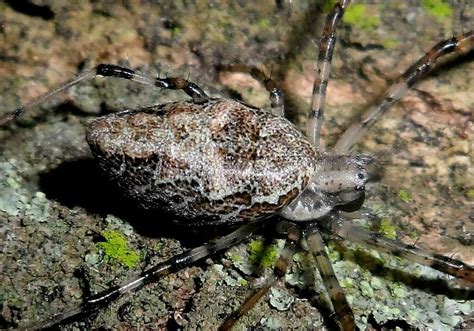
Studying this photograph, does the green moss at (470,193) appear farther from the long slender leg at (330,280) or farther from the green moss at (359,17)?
the green moss at (359,17)

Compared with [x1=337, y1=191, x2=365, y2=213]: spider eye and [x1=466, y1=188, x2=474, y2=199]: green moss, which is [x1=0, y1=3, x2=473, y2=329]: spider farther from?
[x1=466, y1=188, x2=474, y2=199]: green moss

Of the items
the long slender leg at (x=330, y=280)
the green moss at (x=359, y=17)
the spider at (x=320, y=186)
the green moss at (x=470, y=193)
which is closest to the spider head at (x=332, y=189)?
the spider at (x=320, y=186)

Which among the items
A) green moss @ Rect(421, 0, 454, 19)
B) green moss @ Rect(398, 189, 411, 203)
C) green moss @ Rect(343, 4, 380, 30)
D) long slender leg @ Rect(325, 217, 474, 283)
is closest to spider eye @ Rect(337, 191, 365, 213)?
long slender leg @ Rect(325, 217, 474, 283)

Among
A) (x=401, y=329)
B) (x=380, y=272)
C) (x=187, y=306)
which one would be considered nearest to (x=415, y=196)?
(x=380, y=272)

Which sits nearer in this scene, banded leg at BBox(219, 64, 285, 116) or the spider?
the spider

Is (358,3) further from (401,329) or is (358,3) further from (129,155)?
(401,329)

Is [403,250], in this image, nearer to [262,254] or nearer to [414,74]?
[262,254]

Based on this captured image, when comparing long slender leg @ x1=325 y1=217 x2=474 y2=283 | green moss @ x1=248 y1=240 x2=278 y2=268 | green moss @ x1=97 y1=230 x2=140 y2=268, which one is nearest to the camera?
long slender leg @ x1=325 y1=217 x2=474 y2=283
